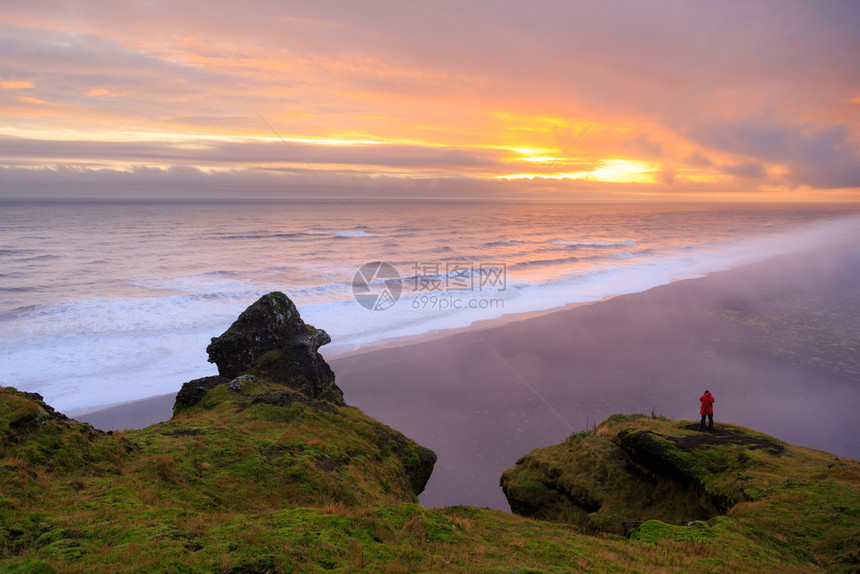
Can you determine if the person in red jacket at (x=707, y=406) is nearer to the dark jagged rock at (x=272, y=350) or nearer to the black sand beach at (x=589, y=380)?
the black sand beach at (x=589, y=380)

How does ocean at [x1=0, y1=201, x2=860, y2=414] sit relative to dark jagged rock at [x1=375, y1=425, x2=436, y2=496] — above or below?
above

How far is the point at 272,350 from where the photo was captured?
677 inches

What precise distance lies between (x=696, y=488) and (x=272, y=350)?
1398cm

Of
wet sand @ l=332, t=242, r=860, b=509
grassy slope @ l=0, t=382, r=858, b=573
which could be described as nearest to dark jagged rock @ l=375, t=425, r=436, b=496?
grassy slope @ l=0, t=382, r=858, b=573

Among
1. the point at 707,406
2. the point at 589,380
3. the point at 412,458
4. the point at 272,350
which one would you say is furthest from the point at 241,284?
the point at 707,406

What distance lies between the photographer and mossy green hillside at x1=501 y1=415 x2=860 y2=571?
30.8ft

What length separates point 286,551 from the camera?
666 cm

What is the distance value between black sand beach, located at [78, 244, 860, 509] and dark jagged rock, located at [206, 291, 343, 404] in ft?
16.5

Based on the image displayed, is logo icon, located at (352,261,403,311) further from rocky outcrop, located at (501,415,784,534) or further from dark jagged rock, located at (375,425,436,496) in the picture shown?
rocky outcrop, located at (501,415,784,534)

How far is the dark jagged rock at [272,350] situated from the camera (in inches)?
656

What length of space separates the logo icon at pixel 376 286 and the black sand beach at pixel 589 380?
11.6 meters

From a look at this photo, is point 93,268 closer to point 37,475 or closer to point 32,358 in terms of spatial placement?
point 32,358

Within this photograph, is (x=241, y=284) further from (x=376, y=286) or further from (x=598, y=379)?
(x=598, y=379)

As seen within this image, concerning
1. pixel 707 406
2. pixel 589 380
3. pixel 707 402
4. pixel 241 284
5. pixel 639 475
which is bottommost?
pixel 589 380
